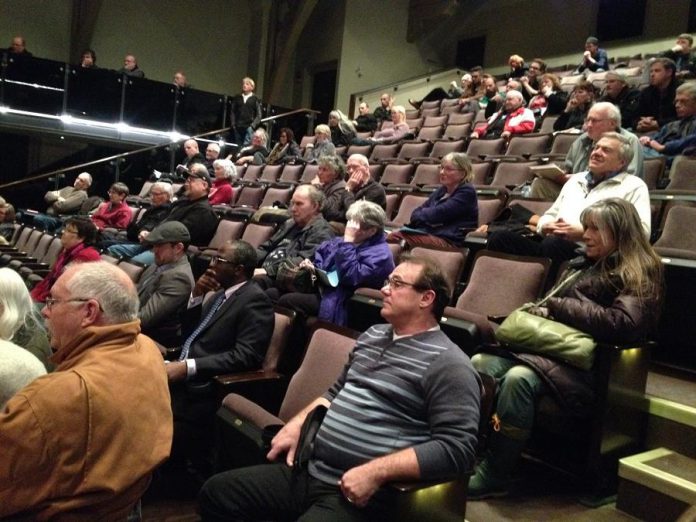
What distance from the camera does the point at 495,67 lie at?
11.0m

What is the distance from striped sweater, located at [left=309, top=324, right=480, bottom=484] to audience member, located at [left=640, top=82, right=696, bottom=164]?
105 inches

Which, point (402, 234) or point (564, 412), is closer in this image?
point (564, 412)

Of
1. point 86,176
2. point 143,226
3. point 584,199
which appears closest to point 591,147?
point 584,199

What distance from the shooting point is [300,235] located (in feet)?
9.89

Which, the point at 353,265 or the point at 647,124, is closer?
the point at 353,265

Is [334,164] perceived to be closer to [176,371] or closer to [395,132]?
[176,371]

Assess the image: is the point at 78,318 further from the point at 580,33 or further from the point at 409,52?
the point at 409,52

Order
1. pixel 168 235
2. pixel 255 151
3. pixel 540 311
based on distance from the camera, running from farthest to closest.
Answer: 1. pixel 255 151
2. pixel 168 235
3. pixel 540 311

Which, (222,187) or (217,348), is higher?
(222,187)

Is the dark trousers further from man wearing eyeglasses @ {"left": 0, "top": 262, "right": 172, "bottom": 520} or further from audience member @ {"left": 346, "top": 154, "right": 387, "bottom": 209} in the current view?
audience member @ {"left": 346, "top": 154, "right": 387, "bottom": 209}

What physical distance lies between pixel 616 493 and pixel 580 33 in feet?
31.6

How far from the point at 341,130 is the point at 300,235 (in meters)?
Answer: 4.31

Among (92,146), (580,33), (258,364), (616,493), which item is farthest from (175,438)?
(580,33)

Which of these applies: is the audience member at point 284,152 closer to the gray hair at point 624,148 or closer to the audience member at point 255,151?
the audience member at point 255,151
